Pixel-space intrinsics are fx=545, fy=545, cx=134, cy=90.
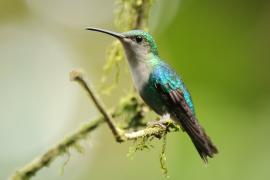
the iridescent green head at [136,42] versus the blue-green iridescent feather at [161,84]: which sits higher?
the iridescent green head at [136,42]

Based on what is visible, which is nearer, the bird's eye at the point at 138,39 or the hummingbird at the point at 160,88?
the hummingbird at the point at 160,88

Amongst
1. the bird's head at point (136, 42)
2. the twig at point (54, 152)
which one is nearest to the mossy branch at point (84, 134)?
the twig at point (54, 152)

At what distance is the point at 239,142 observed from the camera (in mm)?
6316

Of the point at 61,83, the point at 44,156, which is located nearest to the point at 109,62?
the point at 44,156

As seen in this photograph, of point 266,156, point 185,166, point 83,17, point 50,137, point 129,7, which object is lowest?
point 266,156

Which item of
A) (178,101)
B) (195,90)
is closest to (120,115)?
(178,101)

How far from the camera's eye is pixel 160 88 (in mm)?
4457

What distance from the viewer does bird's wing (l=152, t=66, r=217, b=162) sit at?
421cm

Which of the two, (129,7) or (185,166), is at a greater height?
(129,7)

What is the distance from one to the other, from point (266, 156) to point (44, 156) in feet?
9.72

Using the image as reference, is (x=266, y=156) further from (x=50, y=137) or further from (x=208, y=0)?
(x=50, y=137)

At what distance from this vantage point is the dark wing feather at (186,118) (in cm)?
415

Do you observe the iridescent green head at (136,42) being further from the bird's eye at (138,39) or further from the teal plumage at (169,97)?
the teal plumage at (169,97)

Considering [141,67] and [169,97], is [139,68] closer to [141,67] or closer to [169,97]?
[141,67]
